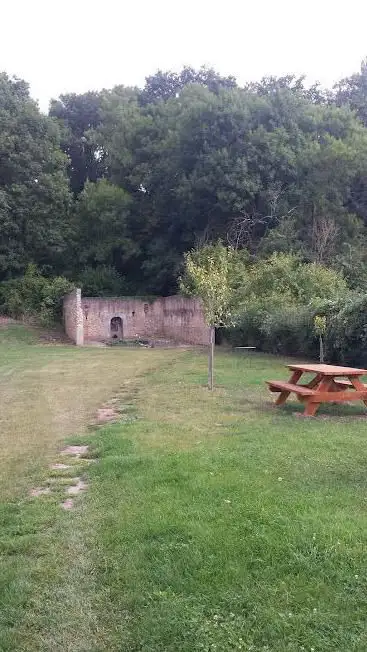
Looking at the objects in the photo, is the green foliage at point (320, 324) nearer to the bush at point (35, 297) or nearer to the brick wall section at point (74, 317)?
the brick wall section at point (74, 317)

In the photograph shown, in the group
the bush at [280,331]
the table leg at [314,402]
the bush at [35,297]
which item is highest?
the bush at [35,297]

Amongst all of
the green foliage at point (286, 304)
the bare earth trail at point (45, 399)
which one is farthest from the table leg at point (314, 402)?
the green foliage at point (286, 304)

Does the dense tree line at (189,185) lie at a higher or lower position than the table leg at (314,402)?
higher

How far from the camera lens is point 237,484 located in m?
4.80

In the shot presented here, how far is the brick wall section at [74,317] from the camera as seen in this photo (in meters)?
30.6

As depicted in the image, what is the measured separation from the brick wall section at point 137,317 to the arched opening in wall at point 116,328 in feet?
0.63

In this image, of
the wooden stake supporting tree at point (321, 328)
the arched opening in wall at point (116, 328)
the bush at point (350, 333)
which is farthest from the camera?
the arched opening in wall at point (116, 328)

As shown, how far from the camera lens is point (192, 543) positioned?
12.2 feet

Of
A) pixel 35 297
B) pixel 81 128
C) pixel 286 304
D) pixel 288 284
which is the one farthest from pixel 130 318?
pixel 81 128

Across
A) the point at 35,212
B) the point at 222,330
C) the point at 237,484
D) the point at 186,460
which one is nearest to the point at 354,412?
the point at 186,460

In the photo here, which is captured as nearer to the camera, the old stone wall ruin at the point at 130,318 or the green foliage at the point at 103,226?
the old stone wall ruin at the point at 130,318

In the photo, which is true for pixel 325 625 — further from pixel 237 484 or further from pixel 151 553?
pixel 237 484

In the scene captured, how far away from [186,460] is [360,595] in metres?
2.76

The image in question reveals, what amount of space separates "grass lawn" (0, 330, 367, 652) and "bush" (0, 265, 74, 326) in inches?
1070
